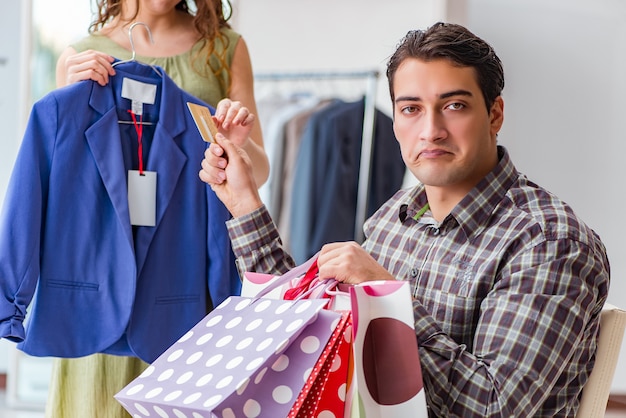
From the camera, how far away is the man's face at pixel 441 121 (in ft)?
4.92

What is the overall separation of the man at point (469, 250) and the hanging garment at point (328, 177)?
2.52m

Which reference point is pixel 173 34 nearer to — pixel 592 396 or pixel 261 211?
pixel 261 211

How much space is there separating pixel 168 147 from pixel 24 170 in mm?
332

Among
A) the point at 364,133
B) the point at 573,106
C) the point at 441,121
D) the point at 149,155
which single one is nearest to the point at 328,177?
the point at 364,133

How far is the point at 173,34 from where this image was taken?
2207 millimetres

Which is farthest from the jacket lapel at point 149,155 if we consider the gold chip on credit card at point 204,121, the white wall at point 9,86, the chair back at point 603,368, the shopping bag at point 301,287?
the white wall at point 9,86

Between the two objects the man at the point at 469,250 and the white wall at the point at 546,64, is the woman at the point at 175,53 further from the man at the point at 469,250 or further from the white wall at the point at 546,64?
the white wall at the point at 546,64

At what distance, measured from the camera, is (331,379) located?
1205mm

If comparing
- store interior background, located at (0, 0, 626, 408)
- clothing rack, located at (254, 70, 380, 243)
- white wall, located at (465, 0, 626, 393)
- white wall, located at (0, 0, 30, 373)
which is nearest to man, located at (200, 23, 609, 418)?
clothing rack, located at (254, 70, 380, 243)

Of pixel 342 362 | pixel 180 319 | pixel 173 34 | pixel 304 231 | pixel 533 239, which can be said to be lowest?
pixel 304 231

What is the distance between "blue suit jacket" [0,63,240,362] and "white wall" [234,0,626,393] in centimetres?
253

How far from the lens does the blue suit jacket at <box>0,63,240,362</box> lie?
6.22 feet

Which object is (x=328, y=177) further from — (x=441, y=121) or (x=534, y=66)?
(x=441, y=121)

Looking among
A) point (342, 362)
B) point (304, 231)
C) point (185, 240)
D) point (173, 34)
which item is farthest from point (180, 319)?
point (304, 231)
